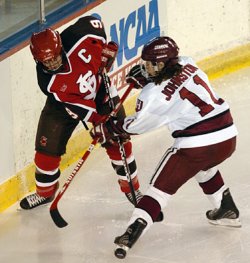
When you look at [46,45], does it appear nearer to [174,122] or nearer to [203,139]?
[174,122]

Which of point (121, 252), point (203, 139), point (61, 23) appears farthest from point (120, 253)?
point (61, 23)

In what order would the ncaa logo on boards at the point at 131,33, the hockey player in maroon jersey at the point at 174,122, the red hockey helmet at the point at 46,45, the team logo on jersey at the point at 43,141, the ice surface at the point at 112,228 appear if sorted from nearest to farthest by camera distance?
the hockey player in maroon jersey at the point at 174,122
the red hockey helmet at the point at 46,45
the ice surface at the point at 112,228
the team logo on jersey at the point at 43,141
the ncaa logo on boards at the point at 131,33

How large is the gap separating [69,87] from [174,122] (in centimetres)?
51

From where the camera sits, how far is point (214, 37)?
5652 mm

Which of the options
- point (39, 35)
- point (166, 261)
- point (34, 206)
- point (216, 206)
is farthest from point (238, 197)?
point (39, 35)

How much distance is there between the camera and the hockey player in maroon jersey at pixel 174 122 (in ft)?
11.2

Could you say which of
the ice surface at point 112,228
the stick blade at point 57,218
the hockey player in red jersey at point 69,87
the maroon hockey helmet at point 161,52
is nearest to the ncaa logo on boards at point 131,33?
the ice surface at point 112,228

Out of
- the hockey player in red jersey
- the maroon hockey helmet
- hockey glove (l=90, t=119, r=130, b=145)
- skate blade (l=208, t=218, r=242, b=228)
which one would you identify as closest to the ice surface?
skate blade (l=208, t=218, r=242, b=228)

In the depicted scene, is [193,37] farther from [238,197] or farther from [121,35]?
[238,197]

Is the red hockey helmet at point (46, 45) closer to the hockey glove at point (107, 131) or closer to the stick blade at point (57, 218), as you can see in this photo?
the hockey glove at point (107, 131)

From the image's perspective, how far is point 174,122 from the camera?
350 cm

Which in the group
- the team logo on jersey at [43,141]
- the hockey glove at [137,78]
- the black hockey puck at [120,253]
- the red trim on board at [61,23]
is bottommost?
the black hockey puck at [120,253]

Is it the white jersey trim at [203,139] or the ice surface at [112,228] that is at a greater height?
the white jersey trim at [203,139]

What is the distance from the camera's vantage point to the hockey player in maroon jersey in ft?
11.2
